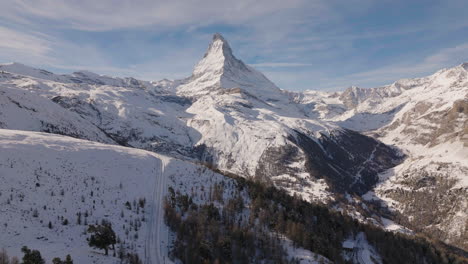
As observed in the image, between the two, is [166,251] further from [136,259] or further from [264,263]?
[264,263]

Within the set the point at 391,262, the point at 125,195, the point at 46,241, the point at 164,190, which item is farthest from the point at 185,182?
the point at 391,262

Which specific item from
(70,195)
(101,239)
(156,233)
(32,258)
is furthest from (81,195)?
(32,258)

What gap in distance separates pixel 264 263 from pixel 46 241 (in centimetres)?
3313

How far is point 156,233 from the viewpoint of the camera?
46.3m

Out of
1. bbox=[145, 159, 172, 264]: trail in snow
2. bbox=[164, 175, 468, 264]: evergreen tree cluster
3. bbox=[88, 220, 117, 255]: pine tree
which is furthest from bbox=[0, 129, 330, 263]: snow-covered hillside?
bbox=[164, 175, 468, 264]: evergreen tree cluster

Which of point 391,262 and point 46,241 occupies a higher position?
point 46,241

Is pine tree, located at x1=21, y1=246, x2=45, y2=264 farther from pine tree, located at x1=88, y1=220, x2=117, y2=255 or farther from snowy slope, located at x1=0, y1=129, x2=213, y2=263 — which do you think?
pine tree, located at x1=88, y1=220, x2=117, y2=255

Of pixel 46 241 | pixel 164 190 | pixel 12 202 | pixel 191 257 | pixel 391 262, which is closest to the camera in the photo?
pixel 46 241

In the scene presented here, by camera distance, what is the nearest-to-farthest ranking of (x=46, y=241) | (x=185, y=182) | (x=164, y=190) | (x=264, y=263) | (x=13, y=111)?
(x=46, y=241), (x=264, y=263), (x=164, y=190), (x=185, y=182), (x=13, y=111)

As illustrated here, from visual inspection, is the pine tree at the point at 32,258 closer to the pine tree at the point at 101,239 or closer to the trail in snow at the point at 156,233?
the pine tree at the point at 101,239

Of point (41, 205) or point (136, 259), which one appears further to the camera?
point (41, 205)

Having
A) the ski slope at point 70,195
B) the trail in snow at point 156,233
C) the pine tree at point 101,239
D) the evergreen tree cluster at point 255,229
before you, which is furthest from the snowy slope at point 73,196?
the evergreen tree cluster at point 255,229

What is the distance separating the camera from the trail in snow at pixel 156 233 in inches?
1570

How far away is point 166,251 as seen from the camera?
42.5 m
